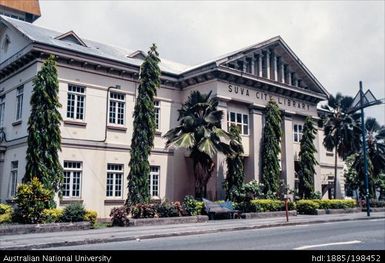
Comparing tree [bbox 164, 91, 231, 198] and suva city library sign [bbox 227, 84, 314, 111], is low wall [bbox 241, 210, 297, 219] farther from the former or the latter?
suva city library sign [bbox 227, 84, 314, 111]

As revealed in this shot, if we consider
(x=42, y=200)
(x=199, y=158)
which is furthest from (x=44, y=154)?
(x=199, y=158)

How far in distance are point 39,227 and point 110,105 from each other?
1115cm

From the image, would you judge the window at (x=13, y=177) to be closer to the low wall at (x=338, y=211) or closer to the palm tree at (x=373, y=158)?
the low wall at (x=338, y=211)

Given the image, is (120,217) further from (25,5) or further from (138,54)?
(25,5)

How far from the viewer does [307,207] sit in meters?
29.1

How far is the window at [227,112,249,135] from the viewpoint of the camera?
29656mm

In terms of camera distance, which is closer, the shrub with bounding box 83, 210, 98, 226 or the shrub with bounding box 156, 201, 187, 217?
the shrub with bounding box 83, 210, 98, 226

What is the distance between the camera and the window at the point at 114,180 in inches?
991

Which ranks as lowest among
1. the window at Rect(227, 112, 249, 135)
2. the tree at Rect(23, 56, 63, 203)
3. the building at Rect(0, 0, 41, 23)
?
the tree at Rect(23, 56, 63, 203)

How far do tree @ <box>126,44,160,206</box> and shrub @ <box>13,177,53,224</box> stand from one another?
4.85 m

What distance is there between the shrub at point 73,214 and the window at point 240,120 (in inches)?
558

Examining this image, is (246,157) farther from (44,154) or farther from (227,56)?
(44,154)

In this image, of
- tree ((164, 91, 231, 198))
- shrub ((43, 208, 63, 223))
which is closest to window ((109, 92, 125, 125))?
tree ((164, 91, 231, 198))

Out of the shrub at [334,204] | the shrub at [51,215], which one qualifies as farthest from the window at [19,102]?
the shrub at [334,204]
